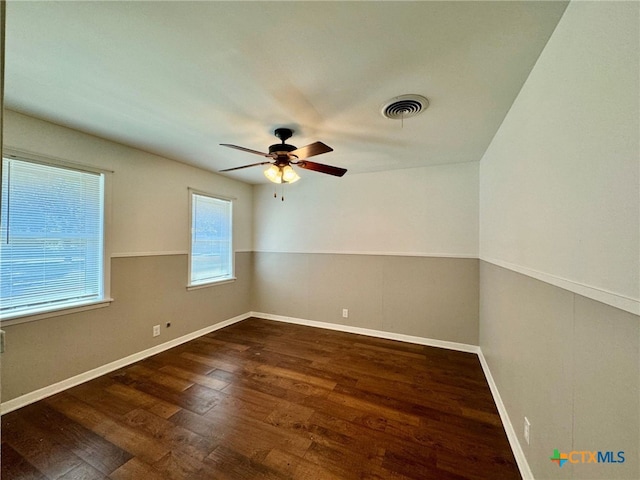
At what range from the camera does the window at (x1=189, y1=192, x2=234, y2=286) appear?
11.8 feet

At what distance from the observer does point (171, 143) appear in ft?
8.87

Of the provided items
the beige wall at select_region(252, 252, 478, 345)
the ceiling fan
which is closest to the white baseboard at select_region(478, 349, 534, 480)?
the beige wall at select_region(252, 252, 478, 345)

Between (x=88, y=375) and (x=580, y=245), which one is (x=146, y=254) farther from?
(x=580, y=245)

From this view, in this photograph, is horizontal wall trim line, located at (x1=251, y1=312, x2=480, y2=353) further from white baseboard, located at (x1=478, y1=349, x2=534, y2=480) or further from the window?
the window

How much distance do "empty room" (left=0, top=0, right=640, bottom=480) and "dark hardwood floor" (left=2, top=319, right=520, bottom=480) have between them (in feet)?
Result: 0.06

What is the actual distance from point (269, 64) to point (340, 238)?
2.76 m

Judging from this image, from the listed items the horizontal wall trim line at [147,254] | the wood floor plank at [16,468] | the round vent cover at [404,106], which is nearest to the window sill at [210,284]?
the horizontal wall trim line at [147,254]

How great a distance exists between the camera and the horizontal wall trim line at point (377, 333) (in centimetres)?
321

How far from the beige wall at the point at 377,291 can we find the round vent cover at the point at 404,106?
6.75 ft

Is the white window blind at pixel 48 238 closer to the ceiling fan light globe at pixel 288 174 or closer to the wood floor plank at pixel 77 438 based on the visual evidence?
the wood floor plank at pixel 77 438

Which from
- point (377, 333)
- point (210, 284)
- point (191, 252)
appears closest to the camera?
point (191, 252)

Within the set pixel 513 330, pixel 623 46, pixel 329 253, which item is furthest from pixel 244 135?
pixel 513 330

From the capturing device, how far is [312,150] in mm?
2057

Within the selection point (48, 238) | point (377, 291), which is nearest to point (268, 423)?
point (377, 291)
